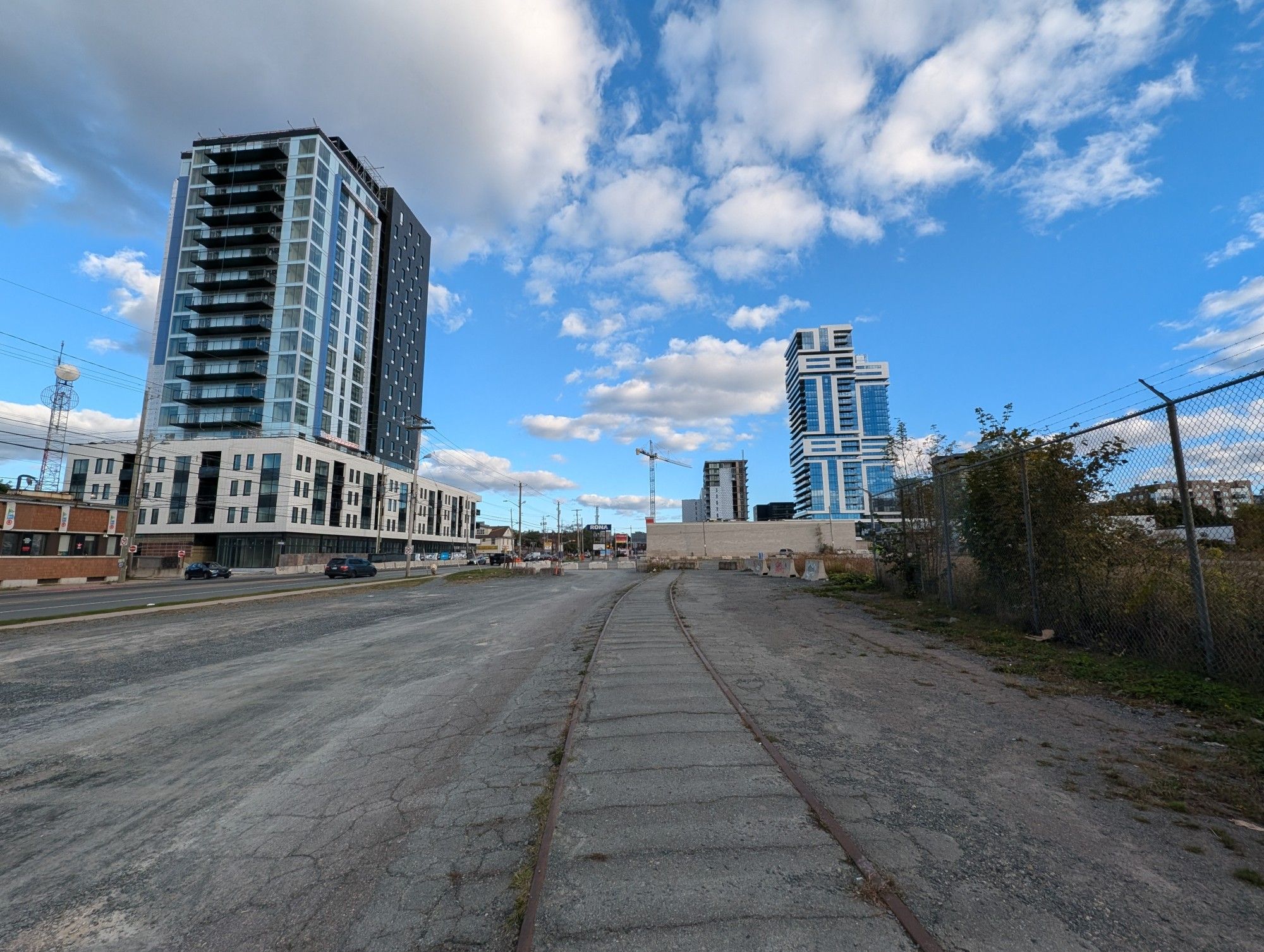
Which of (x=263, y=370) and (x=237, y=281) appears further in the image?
(x=237, y=281)

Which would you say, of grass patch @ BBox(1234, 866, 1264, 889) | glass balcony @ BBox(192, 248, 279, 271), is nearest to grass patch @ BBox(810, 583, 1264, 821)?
grass patch @ BBox(1234, 866, 1264, 889)

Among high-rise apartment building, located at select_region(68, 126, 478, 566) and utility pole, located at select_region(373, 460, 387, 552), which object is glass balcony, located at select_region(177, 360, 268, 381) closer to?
high-rise apartment building, located at select_region(68, 126, 478, 566)

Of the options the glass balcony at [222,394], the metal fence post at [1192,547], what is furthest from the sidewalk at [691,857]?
the glass balcony at [222,394]

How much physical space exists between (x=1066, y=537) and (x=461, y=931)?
35.0 feet

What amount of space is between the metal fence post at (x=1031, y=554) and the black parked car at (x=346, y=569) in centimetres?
4331

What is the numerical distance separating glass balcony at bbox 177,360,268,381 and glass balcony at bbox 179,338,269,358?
41.2 inches

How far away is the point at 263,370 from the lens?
7369 centimetres

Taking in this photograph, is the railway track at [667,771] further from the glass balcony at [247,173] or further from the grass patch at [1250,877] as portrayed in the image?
the glass balcony at [247,173]

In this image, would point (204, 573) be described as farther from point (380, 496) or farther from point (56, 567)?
point (380, 496)

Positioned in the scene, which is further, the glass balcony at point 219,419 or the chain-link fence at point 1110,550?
the glass balcony at point 219,419

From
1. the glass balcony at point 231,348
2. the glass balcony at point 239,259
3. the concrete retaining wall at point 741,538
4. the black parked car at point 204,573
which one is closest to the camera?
the black parked car at point 204,573

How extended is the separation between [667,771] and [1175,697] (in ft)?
18.9

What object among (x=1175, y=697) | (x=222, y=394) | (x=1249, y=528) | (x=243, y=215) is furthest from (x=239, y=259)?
(x=1175, y=697)

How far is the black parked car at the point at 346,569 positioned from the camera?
43.9 meters
